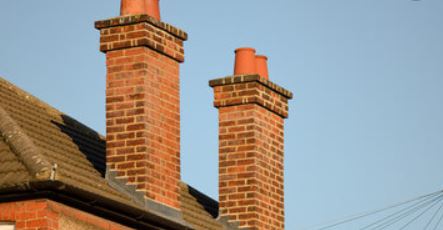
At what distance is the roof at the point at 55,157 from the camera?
16.8 m

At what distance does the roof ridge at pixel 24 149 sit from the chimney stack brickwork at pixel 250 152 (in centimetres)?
466

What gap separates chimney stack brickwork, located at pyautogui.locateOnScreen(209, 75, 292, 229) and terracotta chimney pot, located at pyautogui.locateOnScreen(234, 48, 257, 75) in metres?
0.30

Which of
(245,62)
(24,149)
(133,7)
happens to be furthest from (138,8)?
(24,149)

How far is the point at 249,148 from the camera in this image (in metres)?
21.9

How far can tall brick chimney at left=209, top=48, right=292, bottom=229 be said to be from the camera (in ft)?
71.3

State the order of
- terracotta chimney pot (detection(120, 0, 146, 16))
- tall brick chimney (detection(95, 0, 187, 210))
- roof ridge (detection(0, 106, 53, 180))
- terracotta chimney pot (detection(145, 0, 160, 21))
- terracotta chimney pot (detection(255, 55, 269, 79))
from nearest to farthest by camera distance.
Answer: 1. roof ridge (detection(0, 106, 53, 180))
2. tall brick chimney (detection(95, 0, 187, 210))
3. terracotta chimney pot (detection(120, 0, 146, 16))
4. terracotta chimney pot (detection(145, 0, 160, 21))
5. terracotta chimney pot (detection(255, 55, 269, 79))

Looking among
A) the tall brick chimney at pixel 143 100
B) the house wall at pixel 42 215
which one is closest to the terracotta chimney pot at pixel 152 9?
the tall brick chimney at pixel 143 100

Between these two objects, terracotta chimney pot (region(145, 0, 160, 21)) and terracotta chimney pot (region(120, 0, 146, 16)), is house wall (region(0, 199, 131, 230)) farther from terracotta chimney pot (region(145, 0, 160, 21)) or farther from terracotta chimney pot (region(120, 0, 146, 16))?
terracotta chimney pot (region(145, 0, 160, 21))

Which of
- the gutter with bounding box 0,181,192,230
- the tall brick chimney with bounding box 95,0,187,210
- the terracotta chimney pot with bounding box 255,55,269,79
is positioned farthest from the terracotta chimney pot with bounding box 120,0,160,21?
the gutter with bounding box 0,181,192,230

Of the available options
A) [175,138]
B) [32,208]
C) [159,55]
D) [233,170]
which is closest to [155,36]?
[159,55]

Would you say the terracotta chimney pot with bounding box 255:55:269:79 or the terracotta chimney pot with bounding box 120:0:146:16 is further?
the terracotta chimney pot with bounding box 255:55:269:79

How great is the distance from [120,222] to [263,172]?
15.1ft

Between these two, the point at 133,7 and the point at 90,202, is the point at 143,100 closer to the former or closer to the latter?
the point at 133,7

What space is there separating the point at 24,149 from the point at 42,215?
142cm
